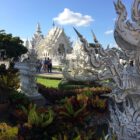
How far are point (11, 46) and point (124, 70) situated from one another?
3773cm

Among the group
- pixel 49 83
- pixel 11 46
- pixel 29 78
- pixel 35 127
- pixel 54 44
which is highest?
pixel 54 44

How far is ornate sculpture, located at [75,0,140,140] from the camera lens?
6.68 meters

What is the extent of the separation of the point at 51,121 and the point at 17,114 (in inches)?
46.1

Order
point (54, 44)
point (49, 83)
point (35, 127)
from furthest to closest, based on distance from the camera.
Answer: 1. point (54, 44)
2. point (49, 83)
3. point (35, 127)

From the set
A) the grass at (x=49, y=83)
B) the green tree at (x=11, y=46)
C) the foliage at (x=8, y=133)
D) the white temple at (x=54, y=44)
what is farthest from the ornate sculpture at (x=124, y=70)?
the white temple at (x=54, y=44)

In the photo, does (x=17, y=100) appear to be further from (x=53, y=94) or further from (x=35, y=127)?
(x=35, y=127)

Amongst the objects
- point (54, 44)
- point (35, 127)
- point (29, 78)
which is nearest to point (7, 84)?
point (29, 78)

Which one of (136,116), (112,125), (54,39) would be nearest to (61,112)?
(112,125)

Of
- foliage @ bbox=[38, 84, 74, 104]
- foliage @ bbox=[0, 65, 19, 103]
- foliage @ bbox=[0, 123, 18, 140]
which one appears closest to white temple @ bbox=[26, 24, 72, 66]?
foliage @ bbox=[0, 65, 19, 103]

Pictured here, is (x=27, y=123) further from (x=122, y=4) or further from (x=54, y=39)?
(x=54, y=39)

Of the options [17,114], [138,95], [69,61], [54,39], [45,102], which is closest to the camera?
[138,95]

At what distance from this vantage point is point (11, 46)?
43.6 m

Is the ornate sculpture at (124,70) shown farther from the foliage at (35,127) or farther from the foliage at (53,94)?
the foliage at (53,94)

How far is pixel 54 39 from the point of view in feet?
217
